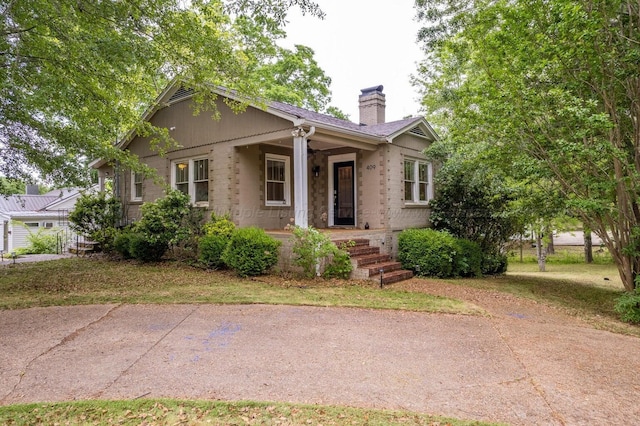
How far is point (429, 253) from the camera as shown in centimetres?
976

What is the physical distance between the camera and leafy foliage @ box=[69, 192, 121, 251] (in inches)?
502

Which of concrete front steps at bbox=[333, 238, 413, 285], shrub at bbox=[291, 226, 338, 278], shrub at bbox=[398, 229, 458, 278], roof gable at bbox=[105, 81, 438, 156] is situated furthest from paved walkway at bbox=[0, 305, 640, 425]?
roof gable at bbox=[105, 81, 438, 156]

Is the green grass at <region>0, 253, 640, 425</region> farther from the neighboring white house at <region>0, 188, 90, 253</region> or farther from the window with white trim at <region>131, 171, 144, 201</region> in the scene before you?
the neighboring white house at <region>0, 188, 90, 253</region>

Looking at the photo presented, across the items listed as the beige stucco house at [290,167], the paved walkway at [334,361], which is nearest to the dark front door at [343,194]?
the beige stucco house at [290,167]

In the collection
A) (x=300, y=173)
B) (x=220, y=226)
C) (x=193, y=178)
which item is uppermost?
(x=193, y=178)

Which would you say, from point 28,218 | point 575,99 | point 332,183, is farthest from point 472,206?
point 28,218

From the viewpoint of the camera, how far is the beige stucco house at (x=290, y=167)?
393 inches

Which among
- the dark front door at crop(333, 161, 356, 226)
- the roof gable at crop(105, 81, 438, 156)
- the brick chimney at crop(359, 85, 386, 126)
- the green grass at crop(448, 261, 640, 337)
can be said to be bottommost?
the green grass at crop(448, 261, 640, 337)

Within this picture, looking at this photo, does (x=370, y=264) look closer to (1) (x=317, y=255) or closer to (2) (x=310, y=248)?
(1) (x=317, y=255)

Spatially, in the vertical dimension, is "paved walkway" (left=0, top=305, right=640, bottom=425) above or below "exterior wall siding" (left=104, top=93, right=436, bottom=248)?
below

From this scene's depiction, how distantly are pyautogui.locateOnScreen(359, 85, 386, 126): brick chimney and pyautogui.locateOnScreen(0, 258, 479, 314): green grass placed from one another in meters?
7.17

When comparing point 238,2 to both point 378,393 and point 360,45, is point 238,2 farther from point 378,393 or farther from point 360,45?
point 360,45

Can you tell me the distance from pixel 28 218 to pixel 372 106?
20631mm

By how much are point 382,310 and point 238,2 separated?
5.99 meters
